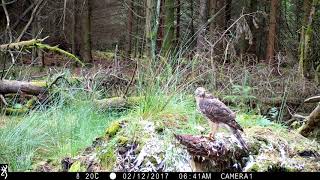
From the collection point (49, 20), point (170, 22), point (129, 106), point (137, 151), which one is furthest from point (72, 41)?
point (137, 151)

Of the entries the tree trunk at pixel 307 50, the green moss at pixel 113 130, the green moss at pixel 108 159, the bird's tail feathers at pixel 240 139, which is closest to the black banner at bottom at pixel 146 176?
the green moss at pixel 108 159

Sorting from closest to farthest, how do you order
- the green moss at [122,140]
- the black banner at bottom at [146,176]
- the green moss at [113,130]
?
the black banner at bottom at [146,176]
the green moss at [122,140]
the green moss at [113,130]

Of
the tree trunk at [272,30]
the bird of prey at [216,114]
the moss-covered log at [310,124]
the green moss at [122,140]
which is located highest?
the tree trunk at [272,30]

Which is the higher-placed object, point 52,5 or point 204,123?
point 52,5

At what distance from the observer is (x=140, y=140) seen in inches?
145

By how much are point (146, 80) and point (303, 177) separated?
1.88 m

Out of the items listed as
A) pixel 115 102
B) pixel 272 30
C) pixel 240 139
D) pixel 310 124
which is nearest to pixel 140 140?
pixel 240 139

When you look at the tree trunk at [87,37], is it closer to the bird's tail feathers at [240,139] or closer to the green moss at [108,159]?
the green moss at [108,159]

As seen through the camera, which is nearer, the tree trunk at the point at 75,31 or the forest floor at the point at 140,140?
the forest floor at the point at 140,140

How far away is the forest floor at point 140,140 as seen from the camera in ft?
11.6

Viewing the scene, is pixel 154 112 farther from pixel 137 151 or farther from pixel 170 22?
pixel 170 22

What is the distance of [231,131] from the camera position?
359cm

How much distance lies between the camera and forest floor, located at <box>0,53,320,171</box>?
3.54 metres

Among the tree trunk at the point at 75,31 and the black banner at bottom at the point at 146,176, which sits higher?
the tree trunk at the point at 75,31
